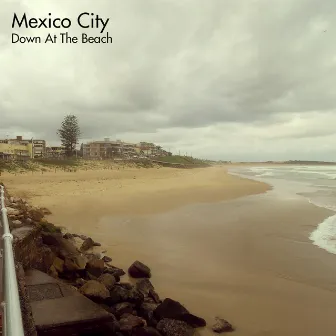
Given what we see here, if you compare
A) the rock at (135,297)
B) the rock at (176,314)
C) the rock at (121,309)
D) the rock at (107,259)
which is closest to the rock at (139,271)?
the rock at (107,259)

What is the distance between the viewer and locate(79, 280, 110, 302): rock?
524cm

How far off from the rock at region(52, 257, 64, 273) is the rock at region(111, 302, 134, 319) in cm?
183

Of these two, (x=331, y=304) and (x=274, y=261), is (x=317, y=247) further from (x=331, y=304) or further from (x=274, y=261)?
(x=331, y=304)

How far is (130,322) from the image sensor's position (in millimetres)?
4676

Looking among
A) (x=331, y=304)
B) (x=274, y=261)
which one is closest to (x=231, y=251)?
(x=274, y=261)

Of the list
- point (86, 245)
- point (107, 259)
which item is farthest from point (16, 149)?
point (107, 259)

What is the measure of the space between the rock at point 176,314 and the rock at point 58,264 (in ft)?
7.91

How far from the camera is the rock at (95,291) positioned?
5.24 m

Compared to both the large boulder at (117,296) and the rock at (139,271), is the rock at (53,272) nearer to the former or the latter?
the large boulder at (117,296)

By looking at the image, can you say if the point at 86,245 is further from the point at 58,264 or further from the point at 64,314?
the point at 64,314

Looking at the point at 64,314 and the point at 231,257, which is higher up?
the point at 64,314

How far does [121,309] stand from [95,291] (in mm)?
560

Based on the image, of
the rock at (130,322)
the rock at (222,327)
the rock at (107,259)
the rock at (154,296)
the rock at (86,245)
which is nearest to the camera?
the rock at (130,322)

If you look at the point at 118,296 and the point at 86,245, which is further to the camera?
the point at 86,245
